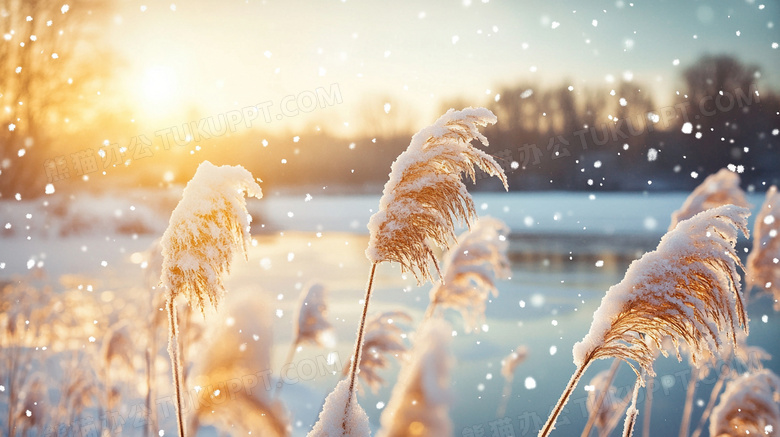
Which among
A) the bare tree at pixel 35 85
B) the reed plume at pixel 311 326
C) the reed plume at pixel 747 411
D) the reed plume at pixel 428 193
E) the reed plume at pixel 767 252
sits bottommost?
the reed plume at pixel 747 411

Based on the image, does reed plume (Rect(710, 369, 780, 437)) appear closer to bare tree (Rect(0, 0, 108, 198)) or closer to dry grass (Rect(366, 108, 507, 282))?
dry grass (Rect(366, 108, 507, 282))

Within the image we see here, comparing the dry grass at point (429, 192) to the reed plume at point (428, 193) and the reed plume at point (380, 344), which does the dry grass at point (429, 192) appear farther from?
the reed plume at point (380, 344)

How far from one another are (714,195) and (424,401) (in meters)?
3.76

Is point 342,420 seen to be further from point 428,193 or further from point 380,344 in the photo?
point 380,344

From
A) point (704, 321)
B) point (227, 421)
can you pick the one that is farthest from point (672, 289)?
point (227, 421)

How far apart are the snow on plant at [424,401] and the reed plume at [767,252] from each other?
3.75 meters

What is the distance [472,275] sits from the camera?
12.6 ft

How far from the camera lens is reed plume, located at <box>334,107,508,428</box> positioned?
167 cm

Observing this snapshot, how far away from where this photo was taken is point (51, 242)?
919cm

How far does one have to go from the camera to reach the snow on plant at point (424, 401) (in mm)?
2145

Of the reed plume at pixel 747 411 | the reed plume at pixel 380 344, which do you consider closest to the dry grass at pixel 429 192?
the reed plume at pixel 380 344

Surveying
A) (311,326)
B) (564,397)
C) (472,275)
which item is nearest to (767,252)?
(472,275)

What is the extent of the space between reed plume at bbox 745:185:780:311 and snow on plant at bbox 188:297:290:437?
4524 millimetres

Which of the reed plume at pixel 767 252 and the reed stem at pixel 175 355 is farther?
the reed plume at pixel 767 252
